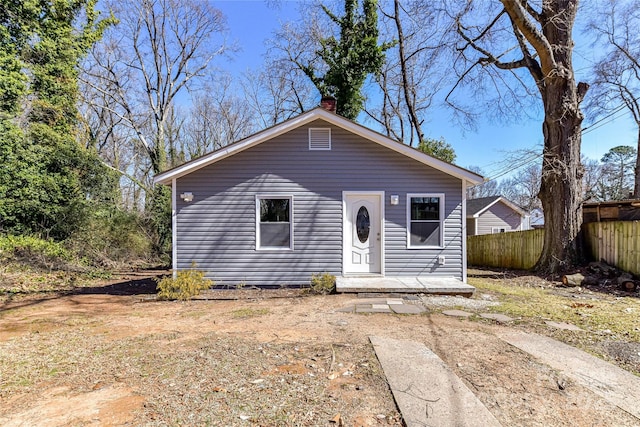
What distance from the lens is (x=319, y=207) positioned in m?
7.88

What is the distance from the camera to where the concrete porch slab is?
6809 millimetres

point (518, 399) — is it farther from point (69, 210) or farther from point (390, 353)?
point (69, 210)

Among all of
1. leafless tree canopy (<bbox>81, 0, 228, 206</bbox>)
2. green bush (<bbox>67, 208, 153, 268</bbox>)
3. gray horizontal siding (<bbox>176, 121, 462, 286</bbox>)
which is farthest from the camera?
leafless tree canopy (<bbox>81, 0, 228, 206</bbox>)

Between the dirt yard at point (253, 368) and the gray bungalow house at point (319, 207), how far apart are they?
2.07 m

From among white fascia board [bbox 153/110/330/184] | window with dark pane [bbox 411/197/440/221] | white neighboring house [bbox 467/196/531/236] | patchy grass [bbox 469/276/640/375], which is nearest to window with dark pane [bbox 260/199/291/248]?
white fascia board [bbox 153/110/330/184]

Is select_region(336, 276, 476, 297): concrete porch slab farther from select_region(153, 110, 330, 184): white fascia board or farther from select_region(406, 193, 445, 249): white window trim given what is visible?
select_region(153, 110, 330, 184): white fascia board

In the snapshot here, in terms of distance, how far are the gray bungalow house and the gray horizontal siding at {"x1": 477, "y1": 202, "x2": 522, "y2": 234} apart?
18929 mm

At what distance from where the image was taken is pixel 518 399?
2.67 metres

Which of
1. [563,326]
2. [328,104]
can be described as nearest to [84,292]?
[328,104]

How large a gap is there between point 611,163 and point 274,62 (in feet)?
110

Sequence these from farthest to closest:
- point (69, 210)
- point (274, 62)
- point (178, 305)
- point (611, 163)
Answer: point (611, 163)
point (274, 62)
point (69, 210)
point (178, 305)

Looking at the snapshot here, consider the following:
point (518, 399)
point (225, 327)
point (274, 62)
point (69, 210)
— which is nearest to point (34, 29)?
point (69, 210)

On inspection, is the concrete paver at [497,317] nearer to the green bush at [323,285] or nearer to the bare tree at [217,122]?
the green bush at [323,285]

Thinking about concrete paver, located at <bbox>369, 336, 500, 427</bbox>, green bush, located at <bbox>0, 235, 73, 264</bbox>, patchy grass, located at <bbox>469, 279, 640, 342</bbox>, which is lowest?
patchy grass, located at <bbox>469, 279, 640, 342</bbox>
